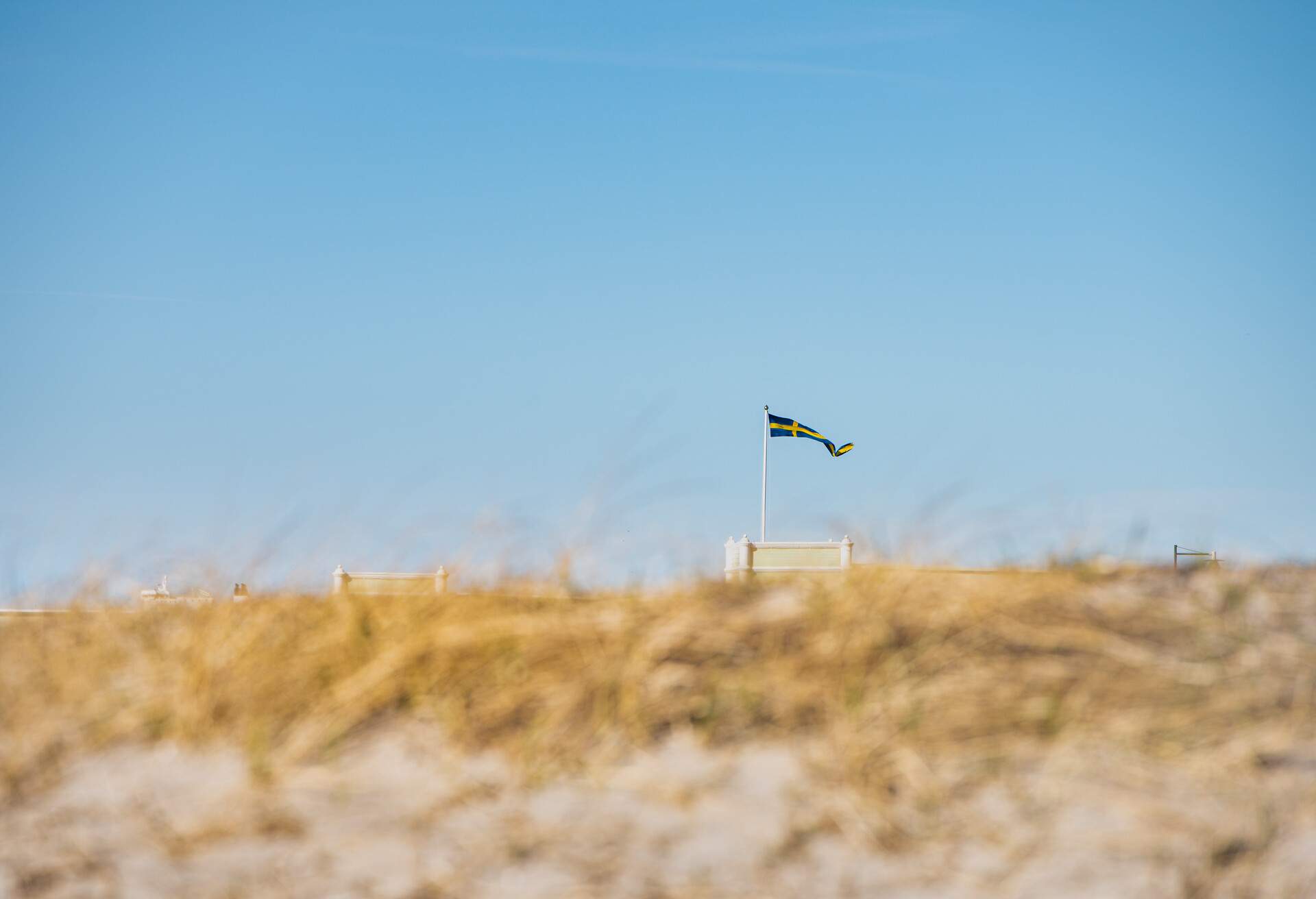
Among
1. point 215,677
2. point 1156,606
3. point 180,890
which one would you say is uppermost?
point 1156,606

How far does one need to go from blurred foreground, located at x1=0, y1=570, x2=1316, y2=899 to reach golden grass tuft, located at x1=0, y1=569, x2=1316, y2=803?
1 centimetres

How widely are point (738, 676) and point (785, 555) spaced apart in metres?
25.2

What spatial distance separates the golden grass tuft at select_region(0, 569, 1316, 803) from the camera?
10.3 ft

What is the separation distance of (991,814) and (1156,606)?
1.39 meters

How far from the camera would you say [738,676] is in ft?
10.9

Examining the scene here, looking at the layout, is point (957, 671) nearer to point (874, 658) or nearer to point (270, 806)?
point (874, 658)

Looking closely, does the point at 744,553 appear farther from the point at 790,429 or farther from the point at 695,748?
the point at 695,748

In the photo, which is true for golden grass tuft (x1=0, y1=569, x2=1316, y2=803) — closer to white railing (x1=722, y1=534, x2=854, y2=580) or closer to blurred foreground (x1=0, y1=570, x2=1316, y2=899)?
blurred foreground (x1=0, y1=570, x2=1316, y2=899)

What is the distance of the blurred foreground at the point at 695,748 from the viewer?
8.65 ft

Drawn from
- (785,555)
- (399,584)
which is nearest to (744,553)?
(785,555)

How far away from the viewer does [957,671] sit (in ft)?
10.9

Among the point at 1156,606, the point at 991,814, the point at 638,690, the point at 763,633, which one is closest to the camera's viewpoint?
the point at 991,814

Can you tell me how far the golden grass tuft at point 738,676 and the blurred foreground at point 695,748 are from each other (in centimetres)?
1

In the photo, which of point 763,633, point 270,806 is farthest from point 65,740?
point 763,633
